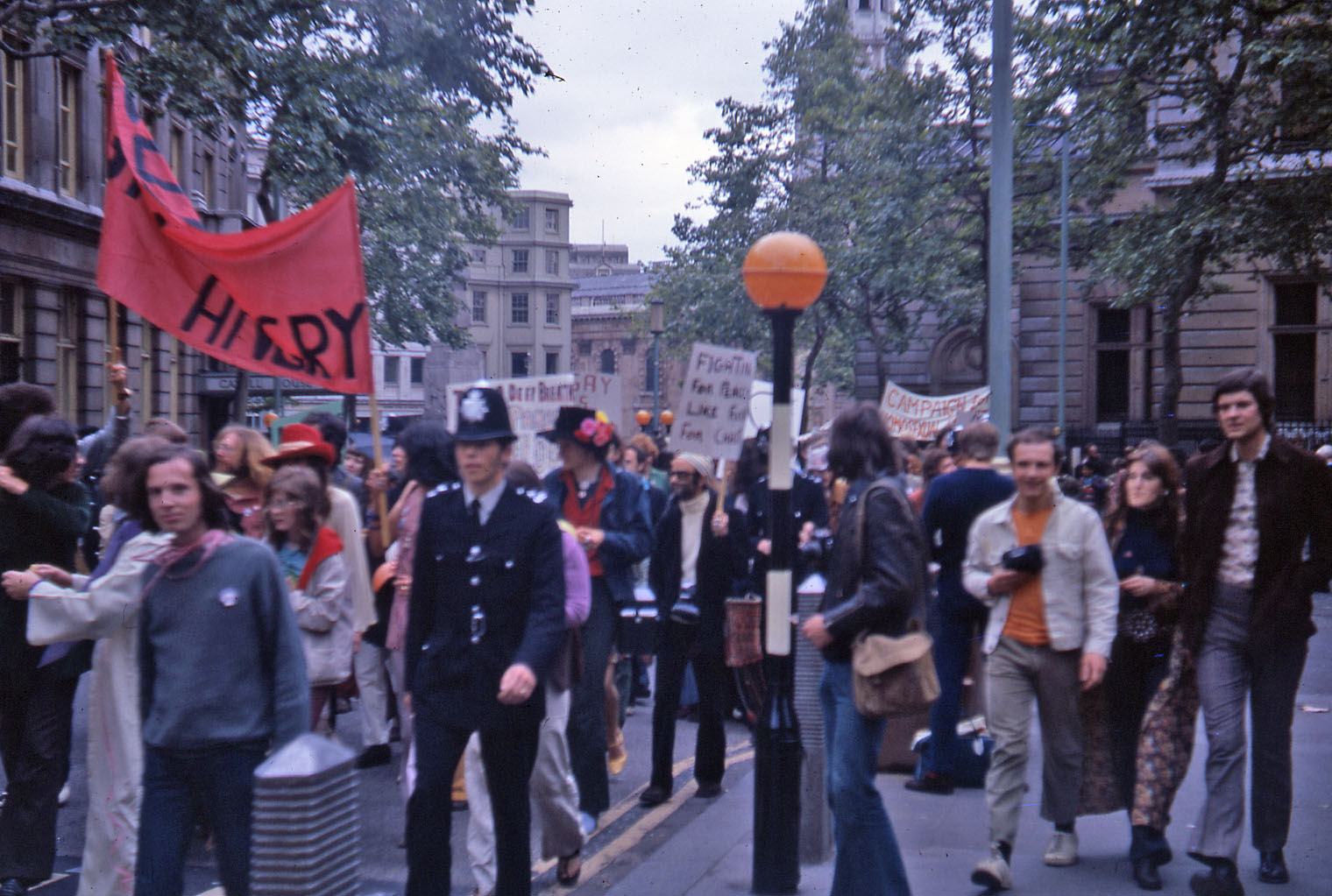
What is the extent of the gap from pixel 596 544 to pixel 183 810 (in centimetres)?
303

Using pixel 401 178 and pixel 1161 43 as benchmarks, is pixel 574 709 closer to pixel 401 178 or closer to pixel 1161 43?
pixel 1161 43

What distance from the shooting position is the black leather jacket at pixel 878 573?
500 cm

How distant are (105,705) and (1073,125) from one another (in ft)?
66.2

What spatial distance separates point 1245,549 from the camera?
565cm

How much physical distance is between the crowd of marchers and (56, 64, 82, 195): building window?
19.3 m

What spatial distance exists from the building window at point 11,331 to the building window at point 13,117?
190cm

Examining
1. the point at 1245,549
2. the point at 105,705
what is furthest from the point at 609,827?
the point at 1245,549

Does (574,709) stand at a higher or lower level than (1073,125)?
lower

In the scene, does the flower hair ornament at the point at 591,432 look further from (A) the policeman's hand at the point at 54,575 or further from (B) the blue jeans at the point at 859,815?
(A) the policeman's hand at the point at 54,575

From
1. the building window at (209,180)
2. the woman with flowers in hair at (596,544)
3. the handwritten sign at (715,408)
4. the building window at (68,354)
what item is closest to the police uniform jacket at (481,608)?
the woman with flowers in hair at (596,544)

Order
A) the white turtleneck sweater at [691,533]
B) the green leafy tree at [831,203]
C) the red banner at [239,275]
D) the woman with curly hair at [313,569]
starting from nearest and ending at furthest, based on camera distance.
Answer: the woman with curly hair at [313,569] → the red banner at [239,275] → the white turtleneck sweater at [691,533] → the green leafy tree at [831,203]

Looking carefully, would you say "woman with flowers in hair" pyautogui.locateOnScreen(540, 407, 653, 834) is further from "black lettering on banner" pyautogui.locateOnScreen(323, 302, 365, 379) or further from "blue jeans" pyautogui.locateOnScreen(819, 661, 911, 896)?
"blue jeans" pyautogui.locateOnScreen(819, 661, 911, 896)

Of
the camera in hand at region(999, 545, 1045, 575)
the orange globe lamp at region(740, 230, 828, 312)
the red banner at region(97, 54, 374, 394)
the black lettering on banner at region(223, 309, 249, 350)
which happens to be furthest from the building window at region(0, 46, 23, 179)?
the camera in hand at region(999, 545, 1045, 575)

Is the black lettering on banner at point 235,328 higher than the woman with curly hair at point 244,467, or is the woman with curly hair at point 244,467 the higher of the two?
the black lettering on banner at point 235,328
